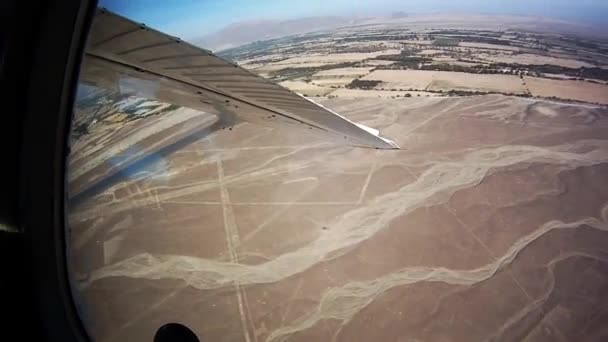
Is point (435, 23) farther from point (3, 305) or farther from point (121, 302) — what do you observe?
point (3, 305)

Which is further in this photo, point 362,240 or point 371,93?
point 371,93

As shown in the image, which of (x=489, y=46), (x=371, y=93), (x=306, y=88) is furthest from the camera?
(x=371, y=93)

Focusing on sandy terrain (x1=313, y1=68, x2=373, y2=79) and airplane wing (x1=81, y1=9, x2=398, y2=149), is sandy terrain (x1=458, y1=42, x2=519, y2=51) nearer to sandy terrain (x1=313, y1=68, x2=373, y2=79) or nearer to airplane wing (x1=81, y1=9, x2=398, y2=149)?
sandy terrain (x1=313, y1=68, x2=373, y2=79)

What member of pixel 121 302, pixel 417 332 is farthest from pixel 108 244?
pixel 417 332

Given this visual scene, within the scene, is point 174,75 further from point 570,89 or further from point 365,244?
point 570,89

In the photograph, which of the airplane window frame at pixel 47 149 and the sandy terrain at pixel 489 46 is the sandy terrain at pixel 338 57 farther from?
the airplane window frame at pixel 47 149

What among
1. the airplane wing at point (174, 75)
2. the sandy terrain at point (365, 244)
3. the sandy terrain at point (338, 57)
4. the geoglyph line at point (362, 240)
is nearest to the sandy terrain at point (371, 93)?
the sandy terrain at point (338, 57)

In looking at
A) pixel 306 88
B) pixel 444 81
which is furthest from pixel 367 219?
pixel 444 81

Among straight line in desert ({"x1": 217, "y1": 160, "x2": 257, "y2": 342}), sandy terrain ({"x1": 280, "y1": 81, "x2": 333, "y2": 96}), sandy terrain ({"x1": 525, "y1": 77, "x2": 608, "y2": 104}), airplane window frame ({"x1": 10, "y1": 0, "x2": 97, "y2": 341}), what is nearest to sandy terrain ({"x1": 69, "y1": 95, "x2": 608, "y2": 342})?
straight line in desert ({"x1": 217, "y1": 160, "x2": 257, "y2": 342})
